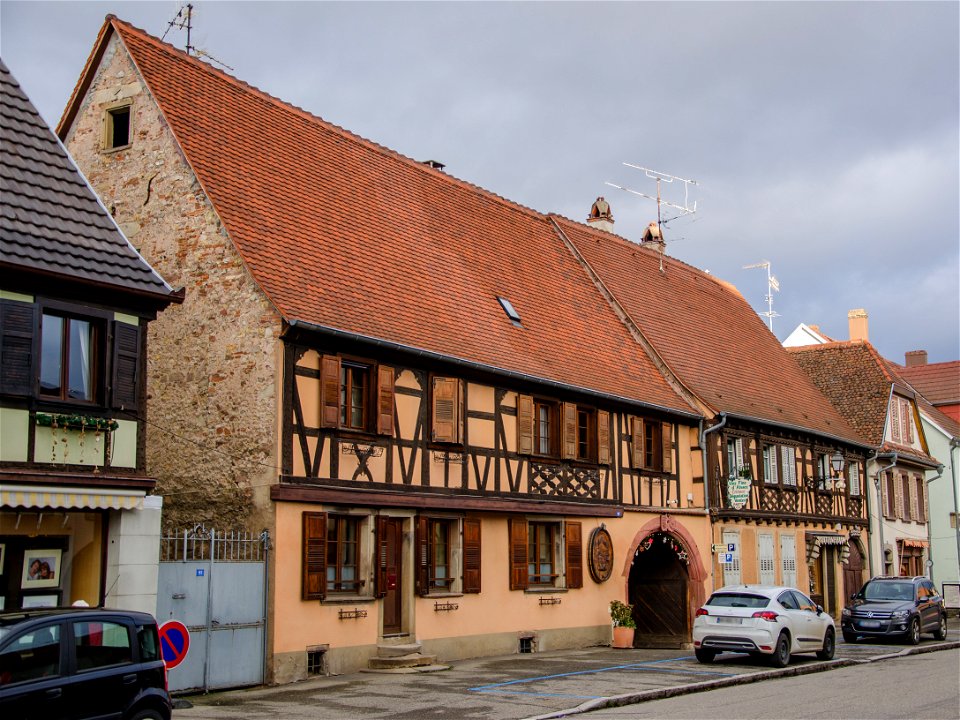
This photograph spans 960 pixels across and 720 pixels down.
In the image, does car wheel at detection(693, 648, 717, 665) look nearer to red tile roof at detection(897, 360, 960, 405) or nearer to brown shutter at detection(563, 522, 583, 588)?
brown shutter at detection(563, 522, 583, 588)

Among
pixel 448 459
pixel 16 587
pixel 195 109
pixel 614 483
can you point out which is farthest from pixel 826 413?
pixel 16 587

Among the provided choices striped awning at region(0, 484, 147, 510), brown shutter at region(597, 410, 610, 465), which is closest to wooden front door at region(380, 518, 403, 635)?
striped awning at region(0, 484, 147, 510)

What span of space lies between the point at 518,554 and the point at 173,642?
1026 cm

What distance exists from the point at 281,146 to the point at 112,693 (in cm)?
1369

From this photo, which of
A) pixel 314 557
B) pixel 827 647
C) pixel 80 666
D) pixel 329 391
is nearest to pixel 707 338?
pixel 827 647

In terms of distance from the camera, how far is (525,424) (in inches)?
850

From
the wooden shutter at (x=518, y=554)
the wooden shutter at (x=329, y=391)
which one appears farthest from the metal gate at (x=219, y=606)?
the wooden shutter at (x=518, y=554)

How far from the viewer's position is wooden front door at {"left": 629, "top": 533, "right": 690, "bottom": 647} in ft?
83.9

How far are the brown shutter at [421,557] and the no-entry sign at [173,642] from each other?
7210 millimetres

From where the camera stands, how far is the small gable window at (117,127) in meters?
19.4

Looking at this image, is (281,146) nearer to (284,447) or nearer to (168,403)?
(168,403)

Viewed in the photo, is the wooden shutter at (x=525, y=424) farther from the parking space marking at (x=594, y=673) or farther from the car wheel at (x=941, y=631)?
the car wheel at (x=941, y=631)

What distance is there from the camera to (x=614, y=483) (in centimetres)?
2411

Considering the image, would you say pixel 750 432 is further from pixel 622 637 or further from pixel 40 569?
pixel 40 569
